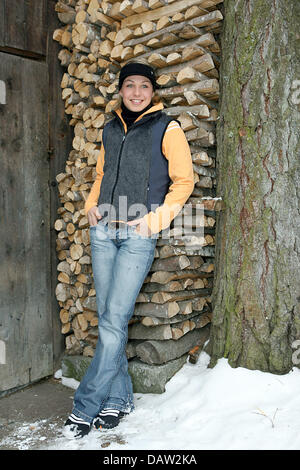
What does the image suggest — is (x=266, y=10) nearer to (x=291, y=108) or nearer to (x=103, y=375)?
(x=291, y=108)

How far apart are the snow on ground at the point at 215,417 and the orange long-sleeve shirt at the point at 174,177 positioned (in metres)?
1.02

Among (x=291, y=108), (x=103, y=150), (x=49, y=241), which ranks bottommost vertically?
(x=49, y=241)

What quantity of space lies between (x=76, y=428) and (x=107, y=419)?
0.63 feet

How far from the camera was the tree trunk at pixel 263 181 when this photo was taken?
275 centimetres

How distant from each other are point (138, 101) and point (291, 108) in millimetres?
951

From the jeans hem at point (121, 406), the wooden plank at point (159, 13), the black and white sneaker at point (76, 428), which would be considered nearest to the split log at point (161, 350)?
the jeans hem at point (121, 406)

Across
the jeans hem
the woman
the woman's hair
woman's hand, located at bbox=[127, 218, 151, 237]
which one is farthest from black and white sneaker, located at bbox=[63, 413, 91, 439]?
the woman's hair

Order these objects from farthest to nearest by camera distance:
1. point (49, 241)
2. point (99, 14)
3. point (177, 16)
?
point (49, 241) → point (99, 14) → point (177, 16)

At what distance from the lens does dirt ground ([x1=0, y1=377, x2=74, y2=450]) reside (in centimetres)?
272

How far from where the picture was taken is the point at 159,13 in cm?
310

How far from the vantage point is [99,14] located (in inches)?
132

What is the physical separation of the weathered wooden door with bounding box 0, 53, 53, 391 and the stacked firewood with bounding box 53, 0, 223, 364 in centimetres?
17

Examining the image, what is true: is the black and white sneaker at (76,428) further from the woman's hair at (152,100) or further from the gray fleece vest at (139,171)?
the woman's hair at (152,100)
